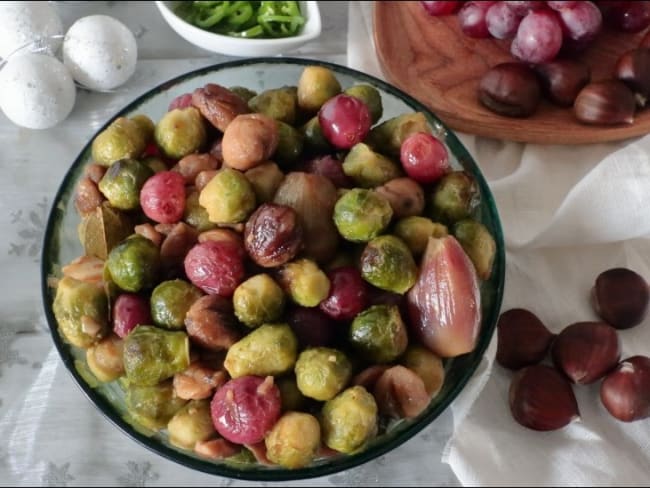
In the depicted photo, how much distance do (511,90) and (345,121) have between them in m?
0.35

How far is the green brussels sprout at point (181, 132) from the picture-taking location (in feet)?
2.81

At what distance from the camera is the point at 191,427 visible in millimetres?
711

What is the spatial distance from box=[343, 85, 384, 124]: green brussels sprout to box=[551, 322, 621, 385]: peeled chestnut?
14.7 inches

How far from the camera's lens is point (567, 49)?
112 cm

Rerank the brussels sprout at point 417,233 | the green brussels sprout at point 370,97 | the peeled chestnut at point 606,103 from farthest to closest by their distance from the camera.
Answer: the peeled chestnut at point 606,103
the green brussels sprout at point 370,97
the brussels sprout at point 417,233

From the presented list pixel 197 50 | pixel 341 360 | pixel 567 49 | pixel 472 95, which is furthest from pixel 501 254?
pixel 197 50

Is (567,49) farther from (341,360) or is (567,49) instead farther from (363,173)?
(341,360)

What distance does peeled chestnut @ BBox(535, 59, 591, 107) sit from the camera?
1067 mm

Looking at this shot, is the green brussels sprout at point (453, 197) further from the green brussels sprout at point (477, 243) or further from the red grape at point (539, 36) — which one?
the red grape at point (539, 36)

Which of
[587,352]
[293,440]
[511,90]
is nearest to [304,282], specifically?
[293,440]

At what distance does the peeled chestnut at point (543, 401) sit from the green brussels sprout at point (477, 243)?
0.15m

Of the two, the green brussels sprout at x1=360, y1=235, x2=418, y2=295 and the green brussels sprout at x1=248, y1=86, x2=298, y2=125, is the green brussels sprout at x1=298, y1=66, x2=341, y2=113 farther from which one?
the green brussels sprout at x1=360, y1=235, x2=418, y2=295

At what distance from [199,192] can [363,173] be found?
7.7 inches

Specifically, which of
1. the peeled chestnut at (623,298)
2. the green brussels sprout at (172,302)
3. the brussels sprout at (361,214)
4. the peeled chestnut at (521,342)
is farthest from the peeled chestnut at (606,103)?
the green brussels sprout at (172,302)
